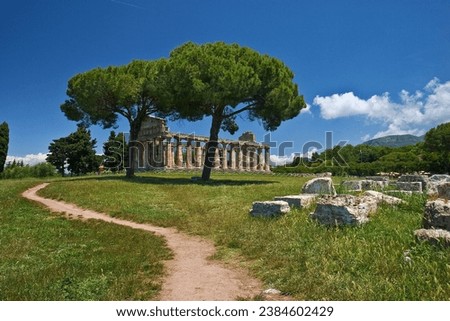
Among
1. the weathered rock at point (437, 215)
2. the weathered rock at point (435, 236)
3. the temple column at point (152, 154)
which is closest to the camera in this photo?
the weathered rock at point (435, 236)

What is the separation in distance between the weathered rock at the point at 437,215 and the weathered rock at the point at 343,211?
6.75 ft

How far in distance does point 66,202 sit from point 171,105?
15558 millimetres

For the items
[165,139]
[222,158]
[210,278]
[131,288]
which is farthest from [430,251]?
[222,158]

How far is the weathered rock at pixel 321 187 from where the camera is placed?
1727cm

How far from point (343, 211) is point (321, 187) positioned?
6.53 metres

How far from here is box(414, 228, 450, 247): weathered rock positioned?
303 inches

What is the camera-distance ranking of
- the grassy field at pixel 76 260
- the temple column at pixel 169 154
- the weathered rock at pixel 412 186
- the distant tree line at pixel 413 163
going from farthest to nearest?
the temple column at pixel 169 154
the distant tree line at pixel 413 163
the weathered rock at pixel 412 186
the grassy field at pixel 76 260

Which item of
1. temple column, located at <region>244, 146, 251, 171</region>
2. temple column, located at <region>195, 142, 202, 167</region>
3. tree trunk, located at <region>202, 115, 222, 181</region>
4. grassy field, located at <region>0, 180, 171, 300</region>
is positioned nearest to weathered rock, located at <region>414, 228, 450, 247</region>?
grassy field, located at <region>0, 180, 171, 300</region>

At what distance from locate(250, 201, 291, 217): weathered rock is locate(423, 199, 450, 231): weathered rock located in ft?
17.8

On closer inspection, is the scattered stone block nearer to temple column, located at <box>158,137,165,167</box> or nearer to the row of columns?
the row of columns

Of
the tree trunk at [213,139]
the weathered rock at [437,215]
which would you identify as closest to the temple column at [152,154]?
the tree trunk at [213,139]

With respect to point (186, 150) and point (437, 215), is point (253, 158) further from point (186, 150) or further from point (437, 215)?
point (437, 215)

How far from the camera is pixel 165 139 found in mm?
64625

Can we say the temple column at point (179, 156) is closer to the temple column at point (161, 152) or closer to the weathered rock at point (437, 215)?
the temple column at point (161, 152)
